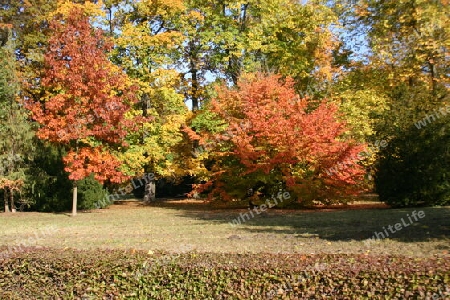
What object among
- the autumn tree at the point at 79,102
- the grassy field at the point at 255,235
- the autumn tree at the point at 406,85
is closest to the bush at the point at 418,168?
the autumn tree at the point at 406,85

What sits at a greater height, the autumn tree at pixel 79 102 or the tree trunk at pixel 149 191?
the autumn tree at pixel 79 102

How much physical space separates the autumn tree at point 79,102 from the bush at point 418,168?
10863 millimetres

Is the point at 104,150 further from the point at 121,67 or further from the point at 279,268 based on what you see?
the point at 279,268

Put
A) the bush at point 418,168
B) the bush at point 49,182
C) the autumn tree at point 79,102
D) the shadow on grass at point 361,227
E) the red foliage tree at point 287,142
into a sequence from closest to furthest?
the shadow on grass at point 361,227, the bush at point 418,168, the autumn tree at point 79,102, the red foliage tree at point 287,142, the bush at point 49,182

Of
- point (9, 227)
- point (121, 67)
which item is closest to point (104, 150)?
point (9, 227)

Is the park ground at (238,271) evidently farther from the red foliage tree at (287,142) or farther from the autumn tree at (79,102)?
the autumn tree at (79,102)

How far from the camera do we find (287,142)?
1780cm

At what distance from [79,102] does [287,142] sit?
27.9ft

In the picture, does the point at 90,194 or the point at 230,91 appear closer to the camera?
the point at 230,91

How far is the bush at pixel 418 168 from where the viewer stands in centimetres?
1653

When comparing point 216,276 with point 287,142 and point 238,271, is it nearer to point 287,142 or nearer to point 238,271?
point 238,271

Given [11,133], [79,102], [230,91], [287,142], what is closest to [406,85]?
[287,142]

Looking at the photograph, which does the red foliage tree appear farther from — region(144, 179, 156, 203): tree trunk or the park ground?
region(144, 179, 156, 203): tree trunk

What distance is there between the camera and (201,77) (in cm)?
3059
